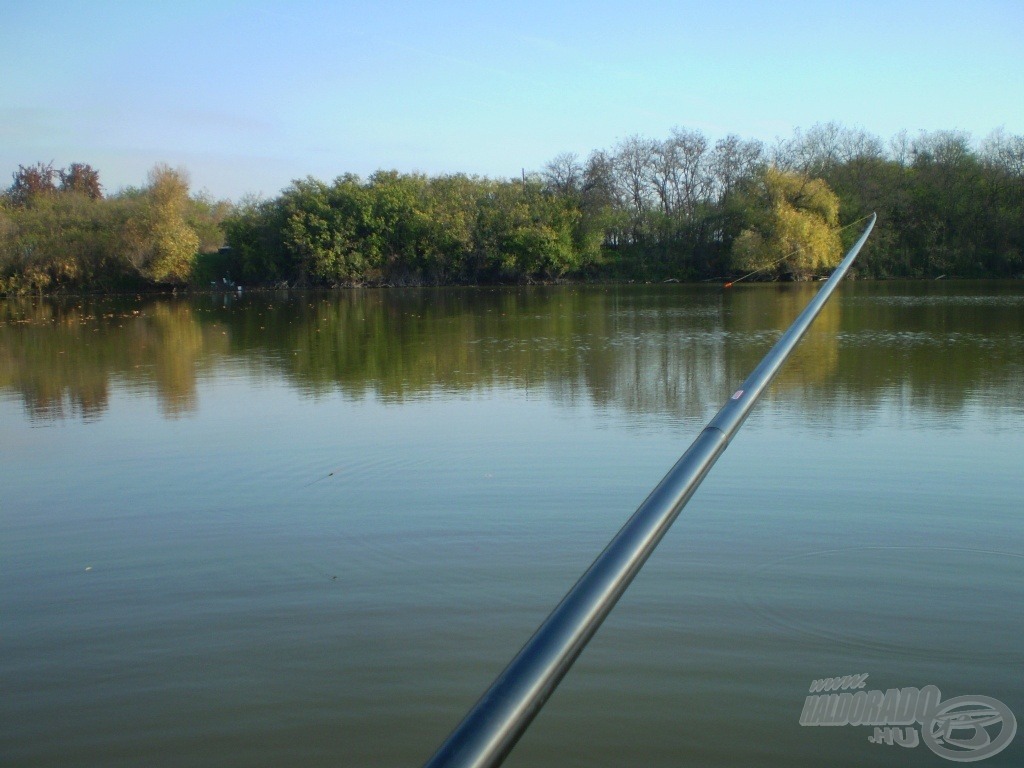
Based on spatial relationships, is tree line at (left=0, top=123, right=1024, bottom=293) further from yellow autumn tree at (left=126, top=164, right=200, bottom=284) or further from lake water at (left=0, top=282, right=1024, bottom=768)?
lake water at (left=0, top=282, right=1024, bottom=768)

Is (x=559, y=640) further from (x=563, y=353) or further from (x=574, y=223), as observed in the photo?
(x=574, y=223)

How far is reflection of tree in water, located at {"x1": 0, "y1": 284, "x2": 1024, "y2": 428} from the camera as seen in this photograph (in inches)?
492

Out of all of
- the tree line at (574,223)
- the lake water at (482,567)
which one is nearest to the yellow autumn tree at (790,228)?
the tree line at (574,223)

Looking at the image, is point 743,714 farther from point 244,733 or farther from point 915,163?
point 915,163

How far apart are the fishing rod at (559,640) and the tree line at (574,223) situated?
5074 cm

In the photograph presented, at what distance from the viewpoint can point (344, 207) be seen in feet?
196

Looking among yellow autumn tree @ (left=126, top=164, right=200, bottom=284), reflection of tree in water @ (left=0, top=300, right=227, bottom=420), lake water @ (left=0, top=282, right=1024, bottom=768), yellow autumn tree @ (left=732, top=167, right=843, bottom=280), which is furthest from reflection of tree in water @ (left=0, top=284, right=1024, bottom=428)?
yellow autumn tree @ (left=126, top=164, right=200, bottom=284)

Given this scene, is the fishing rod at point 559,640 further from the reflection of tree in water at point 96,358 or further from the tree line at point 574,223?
the tree line at point 574,223

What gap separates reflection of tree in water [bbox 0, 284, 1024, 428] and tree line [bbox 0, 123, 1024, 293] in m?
23.2

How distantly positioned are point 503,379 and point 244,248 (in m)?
49.0

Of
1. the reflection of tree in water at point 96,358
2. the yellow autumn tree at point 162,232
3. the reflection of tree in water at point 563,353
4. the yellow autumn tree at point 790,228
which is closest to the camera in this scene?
the reflection of tree in water at point 563,353

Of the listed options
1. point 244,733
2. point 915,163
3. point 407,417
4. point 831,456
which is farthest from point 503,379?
point 915,163

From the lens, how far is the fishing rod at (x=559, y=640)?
1.48m

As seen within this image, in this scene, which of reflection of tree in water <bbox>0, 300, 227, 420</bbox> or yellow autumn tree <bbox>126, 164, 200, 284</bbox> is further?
yellow autumn tree <bbox>126, 164, 200, 284</bbox>
